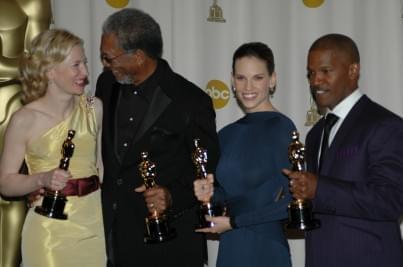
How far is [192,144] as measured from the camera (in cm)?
286

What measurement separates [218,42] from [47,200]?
1.62m

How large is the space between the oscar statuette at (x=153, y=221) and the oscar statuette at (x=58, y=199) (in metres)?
0.29

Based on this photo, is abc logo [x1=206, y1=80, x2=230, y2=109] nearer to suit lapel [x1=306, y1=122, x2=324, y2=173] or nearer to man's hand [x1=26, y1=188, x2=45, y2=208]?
suit lapel [x1=306, y1=122, x2=324, y2=173]

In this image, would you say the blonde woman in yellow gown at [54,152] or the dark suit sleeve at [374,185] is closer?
the dark suit sleeve at [374,185]

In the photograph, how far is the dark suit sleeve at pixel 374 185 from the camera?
7.41 feet

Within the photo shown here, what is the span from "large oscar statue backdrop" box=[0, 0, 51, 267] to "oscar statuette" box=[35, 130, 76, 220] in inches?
30.3

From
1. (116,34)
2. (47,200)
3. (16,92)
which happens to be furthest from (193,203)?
(16,92)

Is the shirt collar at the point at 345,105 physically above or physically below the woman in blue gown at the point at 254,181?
above

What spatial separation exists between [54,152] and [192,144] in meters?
0.57

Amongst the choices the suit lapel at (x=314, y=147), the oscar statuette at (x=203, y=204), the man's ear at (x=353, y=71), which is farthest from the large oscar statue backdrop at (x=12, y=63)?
the man's ear at (x=353, y=71)

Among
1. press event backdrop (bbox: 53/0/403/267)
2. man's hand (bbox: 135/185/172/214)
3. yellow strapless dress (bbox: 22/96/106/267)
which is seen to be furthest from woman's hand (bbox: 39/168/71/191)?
press event backdrop (bbox: 53/0/403/267)

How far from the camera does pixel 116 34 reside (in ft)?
9.48

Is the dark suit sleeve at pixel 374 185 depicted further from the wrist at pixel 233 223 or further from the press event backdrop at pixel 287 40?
the press event backdrop at pixel 287 40

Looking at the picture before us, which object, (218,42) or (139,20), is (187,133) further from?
(218,42)
